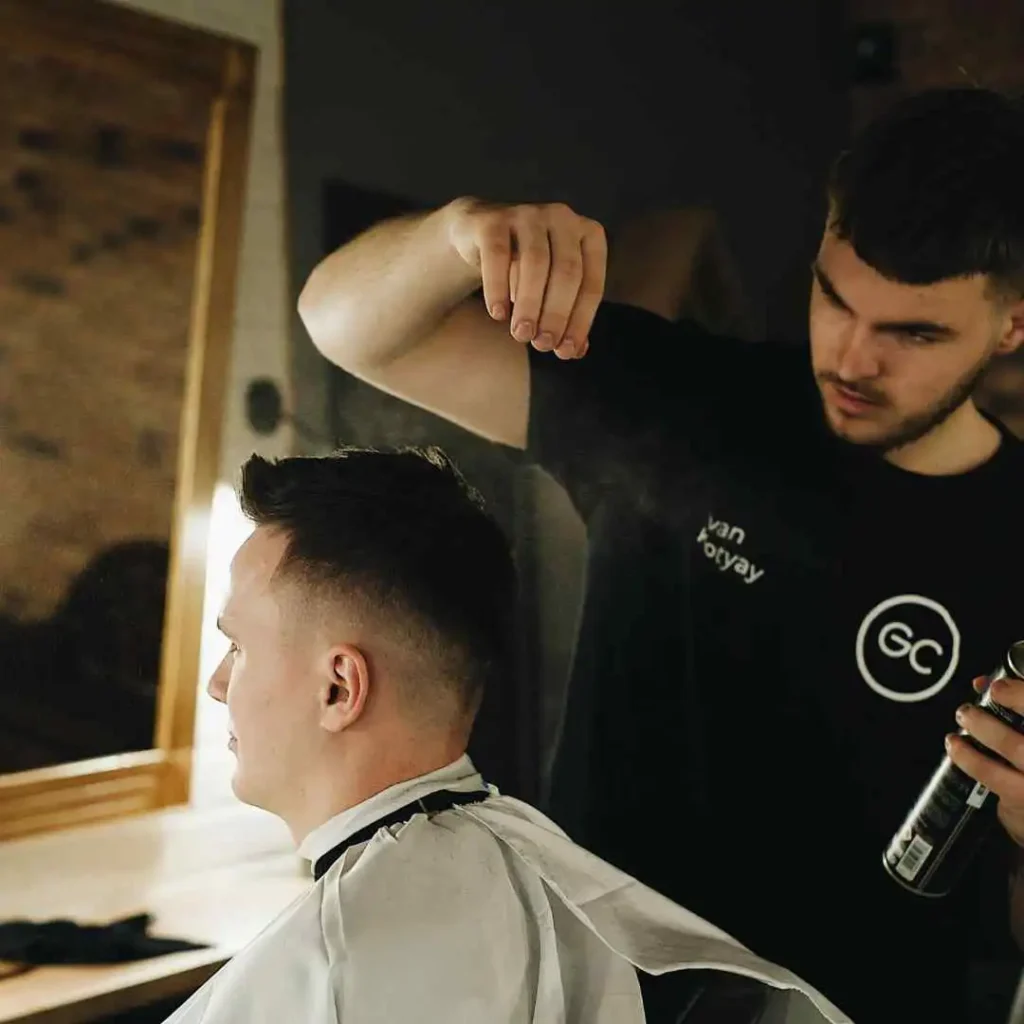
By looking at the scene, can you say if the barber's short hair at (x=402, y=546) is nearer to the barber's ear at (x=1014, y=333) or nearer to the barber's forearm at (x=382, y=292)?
the barber's forearm at (x=382, y=292)

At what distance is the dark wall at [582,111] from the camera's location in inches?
60.6

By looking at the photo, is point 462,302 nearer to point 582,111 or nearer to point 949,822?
point 582,111

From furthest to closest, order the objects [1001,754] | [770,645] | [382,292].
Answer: [770,645], [382,292], [1001,754]

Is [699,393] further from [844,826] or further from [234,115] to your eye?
[234,115]

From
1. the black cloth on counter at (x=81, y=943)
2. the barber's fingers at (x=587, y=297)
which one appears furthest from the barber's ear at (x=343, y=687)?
the barber's fingers at (x=587, y=297)

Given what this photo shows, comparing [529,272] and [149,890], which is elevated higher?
[529,272]

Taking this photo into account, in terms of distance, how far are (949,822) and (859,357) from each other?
0.60 meters

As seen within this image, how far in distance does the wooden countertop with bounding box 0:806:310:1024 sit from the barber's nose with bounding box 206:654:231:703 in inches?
6.8

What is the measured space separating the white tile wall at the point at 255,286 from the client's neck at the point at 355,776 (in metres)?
0.19

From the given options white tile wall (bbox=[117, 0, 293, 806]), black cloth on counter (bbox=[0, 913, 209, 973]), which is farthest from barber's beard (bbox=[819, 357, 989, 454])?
black cloth on counter (bbox=[0, 913, 209, 973])

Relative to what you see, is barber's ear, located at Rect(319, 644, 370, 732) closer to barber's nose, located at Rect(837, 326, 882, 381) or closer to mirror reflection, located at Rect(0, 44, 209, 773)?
mirror reflection, located at Rect(0, 44, 209, 773)

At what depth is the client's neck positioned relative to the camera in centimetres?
128

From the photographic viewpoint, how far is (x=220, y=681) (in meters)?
1.38

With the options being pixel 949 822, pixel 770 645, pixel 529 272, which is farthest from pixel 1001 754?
pixel 529 272
